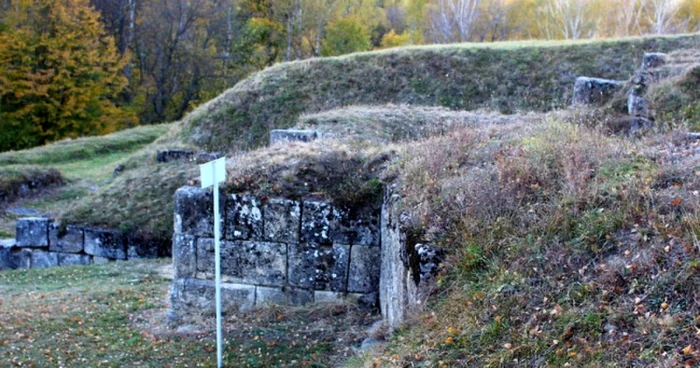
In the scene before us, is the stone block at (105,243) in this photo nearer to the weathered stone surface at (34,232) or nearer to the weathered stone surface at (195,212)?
the weathered stone surface at (34,232)

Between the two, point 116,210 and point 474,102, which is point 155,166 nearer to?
point 116,210

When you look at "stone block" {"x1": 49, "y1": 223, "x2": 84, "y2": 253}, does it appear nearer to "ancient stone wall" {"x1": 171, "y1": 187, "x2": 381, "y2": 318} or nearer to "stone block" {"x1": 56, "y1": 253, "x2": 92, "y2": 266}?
"stone block" {"x1": 56, "y1": 253, "x2": 92, "y2": 266}

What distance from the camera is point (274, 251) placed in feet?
24.2

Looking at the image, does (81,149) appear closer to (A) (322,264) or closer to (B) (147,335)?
(B) (147,335)

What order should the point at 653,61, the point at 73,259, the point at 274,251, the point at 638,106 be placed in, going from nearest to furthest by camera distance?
the point at 274,251, the point at 638,106, the point at 73,259, the point at 653,61

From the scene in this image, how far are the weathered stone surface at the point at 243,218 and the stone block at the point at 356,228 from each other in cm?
84

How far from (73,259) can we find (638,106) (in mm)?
10414

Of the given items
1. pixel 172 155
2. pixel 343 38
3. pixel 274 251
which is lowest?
pixel 274 251

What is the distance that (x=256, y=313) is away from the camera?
7320mm

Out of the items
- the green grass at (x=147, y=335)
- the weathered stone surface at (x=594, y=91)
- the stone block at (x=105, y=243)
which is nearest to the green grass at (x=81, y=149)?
A: the stone block at (x=105, y=243)

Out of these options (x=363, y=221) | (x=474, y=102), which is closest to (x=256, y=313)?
(x=363, y=221)

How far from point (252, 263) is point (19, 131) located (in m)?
28.3

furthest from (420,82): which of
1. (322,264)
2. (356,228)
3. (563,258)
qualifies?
(563,258)

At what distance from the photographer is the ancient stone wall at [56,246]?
12883 mm
